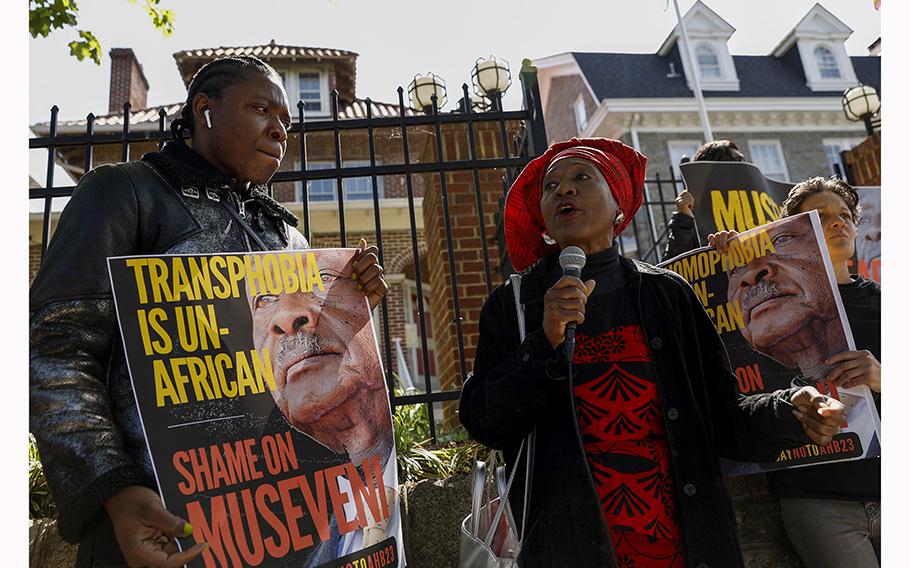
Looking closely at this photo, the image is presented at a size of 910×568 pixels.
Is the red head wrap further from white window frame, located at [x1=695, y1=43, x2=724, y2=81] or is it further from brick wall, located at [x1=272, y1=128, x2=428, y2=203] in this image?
white window frame, located at [x1=695, y1=43, x2=724, y2=81]

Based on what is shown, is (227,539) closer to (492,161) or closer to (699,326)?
(699,326)

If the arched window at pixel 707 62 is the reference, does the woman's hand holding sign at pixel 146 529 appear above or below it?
below

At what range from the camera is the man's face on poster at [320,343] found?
6.29 ft

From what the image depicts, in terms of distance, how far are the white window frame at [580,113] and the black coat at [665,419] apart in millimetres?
20393

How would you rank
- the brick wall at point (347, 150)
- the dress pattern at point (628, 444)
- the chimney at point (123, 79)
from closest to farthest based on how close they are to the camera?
the dress pattern at point (628, 444), the brick wall at point (347, 150), the chimney at point (123, 79)

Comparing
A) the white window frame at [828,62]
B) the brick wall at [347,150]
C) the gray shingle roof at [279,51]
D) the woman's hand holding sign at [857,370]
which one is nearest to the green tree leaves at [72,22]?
the woman's hand holding sign at [857,370]

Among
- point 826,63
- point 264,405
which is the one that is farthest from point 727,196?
point 826,63

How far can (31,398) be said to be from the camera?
153 centimetres

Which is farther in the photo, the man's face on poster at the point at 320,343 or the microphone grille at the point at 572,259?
the man's face on poster at the point at 320,343

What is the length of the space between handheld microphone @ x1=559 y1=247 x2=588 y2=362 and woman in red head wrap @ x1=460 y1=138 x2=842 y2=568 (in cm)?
2

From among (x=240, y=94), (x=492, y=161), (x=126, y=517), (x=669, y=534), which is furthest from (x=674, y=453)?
(x=492, y=161)

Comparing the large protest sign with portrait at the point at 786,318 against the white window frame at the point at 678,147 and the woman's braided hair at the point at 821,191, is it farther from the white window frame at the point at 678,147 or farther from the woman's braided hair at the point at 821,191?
the white window frame at the point at 678,147

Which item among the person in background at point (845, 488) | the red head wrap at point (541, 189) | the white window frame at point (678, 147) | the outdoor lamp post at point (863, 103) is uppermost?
the white window frame at point (678, 147)

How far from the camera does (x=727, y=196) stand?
3258 millimetres
